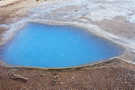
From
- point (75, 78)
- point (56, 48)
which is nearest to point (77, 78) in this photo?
point (75, 78)

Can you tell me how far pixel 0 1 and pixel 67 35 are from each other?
4.13 meters

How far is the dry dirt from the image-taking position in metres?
3.15

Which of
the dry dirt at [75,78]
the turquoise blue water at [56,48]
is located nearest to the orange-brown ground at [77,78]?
the dry dirt at [75,78]

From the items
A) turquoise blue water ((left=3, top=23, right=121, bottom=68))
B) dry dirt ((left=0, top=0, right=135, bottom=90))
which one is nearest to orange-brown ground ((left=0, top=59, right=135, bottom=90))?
dry dirt ((left=0, top=0, right=135, bottom=90))

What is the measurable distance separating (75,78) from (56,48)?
1417mm

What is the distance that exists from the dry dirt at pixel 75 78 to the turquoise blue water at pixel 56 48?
14.8 inches

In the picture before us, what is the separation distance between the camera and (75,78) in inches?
132

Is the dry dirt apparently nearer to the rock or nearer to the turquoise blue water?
the rock

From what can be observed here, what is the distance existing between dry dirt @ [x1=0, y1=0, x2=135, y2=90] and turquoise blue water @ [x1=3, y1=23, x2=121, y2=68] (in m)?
0.37

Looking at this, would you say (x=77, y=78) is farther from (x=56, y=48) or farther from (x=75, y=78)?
(x=56, y=48)

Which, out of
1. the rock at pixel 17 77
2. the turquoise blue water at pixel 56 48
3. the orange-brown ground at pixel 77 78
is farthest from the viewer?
the turquoise blue water at pixel 56 48

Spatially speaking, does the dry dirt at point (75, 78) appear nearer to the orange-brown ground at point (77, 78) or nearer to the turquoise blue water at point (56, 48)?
the orange-brown ground at point (77, 78)

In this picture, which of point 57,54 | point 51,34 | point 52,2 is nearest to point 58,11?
point 52,2

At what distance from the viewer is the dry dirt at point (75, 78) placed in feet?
10.3
